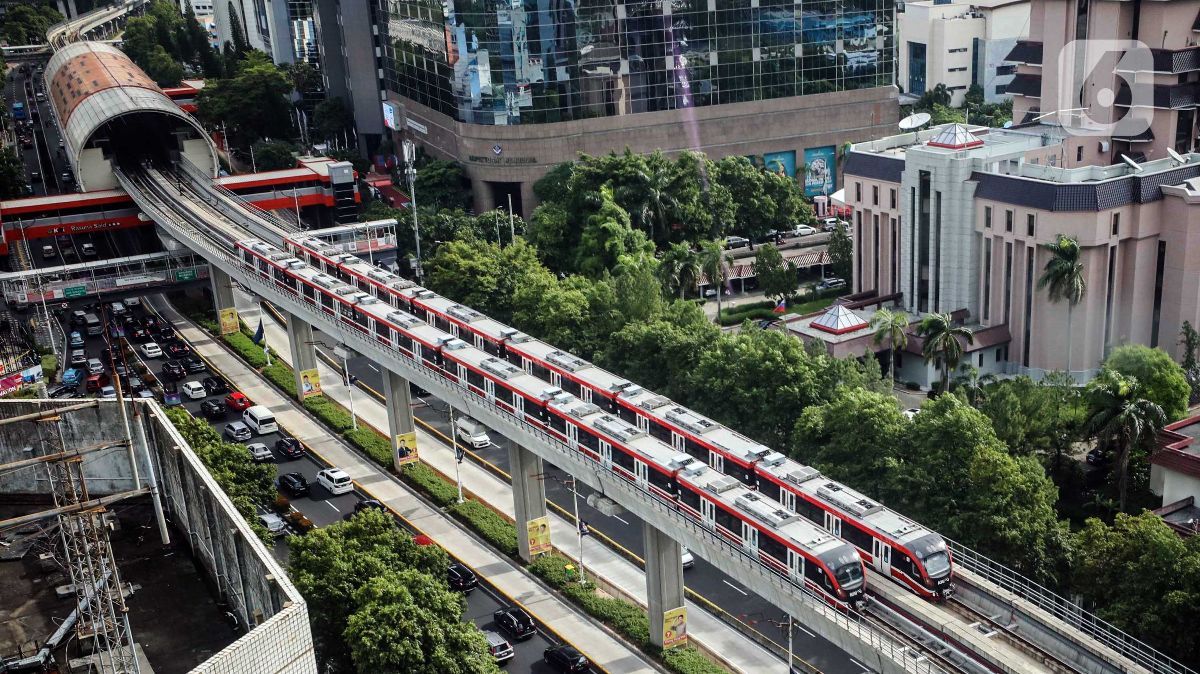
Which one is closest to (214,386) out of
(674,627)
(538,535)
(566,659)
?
(538,535)

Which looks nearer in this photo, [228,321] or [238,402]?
[238,402]

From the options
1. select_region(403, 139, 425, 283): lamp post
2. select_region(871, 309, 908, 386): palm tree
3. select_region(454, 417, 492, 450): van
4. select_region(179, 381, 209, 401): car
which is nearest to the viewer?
select_region(871, 309, 908, 386): palm tree

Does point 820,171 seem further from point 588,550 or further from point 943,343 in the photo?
point 588,550

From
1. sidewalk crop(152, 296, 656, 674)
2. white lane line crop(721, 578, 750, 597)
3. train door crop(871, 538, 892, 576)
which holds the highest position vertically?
train door crop(871, 538, 892, 576)

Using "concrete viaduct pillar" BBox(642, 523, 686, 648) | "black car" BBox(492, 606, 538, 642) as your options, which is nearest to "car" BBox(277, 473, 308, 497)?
"black car" BBox(492, 606, 538, 642)

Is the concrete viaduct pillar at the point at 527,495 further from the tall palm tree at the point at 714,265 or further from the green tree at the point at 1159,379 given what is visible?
the tall palm tree at the point at 714,265

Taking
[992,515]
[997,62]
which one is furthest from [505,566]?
[997,62]

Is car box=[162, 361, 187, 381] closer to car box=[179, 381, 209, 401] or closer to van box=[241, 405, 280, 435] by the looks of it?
car box=[179, 381, 209, 401]
